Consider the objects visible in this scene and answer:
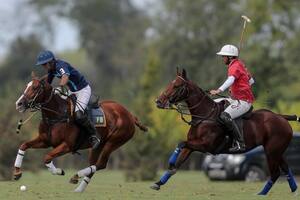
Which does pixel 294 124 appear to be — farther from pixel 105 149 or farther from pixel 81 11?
pixel 81 11

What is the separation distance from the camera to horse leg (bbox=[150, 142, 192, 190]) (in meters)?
19.4

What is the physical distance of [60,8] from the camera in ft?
367

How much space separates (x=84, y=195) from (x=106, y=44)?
86.8 m

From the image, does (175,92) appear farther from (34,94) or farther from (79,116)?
(34,94)

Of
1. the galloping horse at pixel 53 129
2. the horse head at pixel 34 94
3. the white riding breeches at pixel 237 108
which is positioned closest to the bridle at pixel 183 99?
the white riding breeches at pixel 237 108

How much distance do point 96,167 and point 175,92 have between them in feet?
7.84

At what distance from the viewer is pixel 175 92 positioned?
1977 centimetres

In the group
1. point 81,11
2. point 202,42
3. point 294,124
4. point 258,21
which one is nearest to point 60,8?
point 81,11

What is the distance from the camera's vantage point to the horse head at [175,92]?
19609 millimetres

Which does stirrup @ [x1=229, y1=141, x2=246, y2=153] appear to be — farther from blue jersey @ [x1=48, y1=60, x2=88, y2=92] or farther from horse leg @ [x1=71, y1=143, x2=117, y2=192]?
blue jersey @ [x1=48, y1=60, x2=88, y2=92]

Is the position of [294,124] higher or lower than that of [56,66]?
lower

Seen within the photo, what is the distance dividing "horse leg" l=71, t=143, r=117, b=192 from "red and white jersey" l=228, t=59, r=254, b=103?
118 inches

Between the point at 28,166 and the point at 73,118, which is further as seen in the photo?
the point at 28,166

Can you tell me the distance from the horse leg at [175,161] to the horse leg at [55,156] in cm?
203
